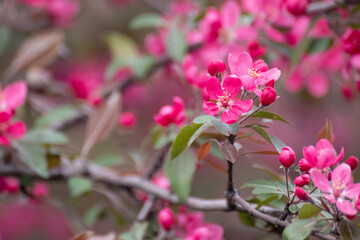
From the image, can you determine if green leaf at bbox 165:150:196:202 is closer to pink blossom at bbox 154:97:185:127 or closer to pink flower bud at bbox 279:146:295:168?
pink blossom at bbox 154:97:185:127

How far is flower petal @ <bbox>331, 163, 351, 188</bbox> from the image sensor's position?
608 mm

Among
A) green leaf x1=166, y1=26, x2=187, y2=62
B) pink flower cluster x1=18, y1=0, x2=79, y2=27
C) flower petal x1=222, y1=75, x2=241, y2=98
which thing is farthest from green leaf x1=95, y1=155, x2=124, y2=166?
pink flower cluster x1=18, y1=0, x2=79, y2=27

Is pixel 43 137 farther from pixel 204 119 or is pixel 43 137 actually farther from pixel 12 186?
pixel 204 119

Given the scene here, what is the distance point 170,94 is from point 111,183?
1.23 m

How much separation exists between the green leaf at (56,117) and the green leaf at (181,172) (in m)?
0.52

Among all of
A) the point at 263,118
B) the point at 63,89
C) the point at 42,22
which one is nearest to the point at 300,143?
the point at 63,89

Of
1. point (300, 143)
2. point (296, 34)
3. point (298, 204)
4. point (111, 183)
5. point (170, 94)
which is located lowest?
point (300, 143)

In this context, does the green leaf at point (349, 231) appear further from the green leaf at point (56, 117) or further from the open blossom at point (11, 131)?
the green leaf at point (56, 117)

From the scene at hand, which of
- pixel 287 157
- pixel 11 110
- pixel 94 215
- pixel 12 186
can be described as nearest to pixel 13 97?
pixel 11 110

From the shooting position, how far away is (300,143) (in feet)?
6.82

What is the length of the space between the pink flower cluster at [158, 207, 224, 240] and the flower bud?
1.03ft

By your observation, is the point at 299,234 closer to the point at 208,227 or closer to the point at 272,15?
the point at 208,227

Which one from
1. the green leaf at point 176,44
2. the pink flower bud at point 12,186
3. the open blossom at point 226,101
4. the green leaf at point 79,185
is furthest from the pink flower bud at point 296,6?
the pink flower bud at point 12,186

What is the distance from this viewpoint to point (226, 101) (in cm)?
63
